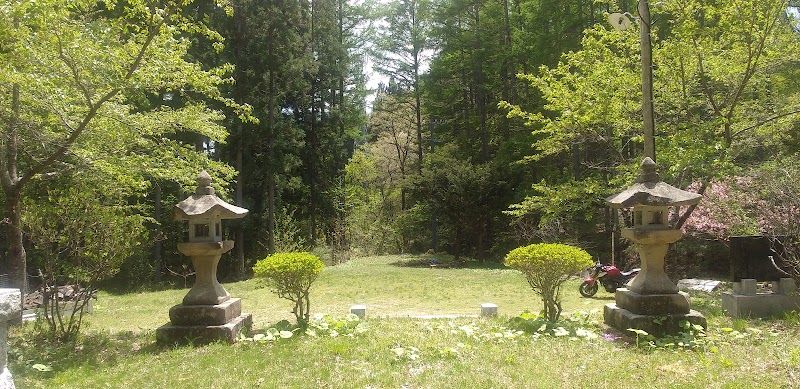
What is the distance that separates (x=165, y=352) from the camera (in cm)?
566

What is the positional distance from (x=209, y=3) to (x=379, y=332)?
1646 centimetres

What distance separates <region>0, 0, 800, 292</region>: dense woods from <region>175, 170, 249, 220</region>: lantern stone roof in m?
0.70

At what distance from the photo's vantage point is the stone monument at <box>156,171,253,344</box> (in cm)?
600

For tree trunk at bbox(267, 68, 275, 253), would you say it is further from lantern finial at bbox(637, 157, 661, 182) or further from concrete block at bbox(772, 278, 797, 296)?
concrete block at bbox(772, 278, 797, 296)

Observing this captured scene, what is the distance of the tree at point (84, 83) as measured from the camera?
553 centimetres

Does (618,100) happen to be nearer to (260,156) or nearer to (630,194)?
(630,194)

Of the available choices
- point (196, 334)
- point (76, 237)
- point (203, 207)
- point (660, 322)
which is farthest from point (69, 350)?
point (660, 322)

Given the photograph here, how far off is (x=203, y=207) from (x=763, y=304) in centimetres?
769

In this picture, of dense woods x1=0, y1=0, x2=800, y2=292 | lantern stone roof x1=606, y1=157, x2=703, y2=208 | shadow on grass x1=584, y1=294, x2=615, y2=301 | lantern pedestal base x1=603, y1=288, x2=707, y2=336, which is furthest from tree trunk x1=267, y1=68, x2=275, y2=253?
lantern pedestal base x1=603, y1=288, x2=707, y2=336

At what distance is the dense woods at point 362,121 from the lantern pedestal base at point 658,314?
264cm

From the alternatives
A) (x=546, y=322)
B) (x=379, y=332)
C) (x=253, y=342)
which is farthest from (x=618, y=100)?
(x=253, y=342)

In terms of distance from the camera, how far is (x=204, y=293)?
6.25 meters

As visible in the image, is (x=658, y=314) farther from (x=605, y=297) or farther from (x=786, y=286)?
(x=605, y=297)

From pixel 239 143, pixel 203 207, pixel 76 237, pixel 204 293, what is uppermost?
pixel 239 143
